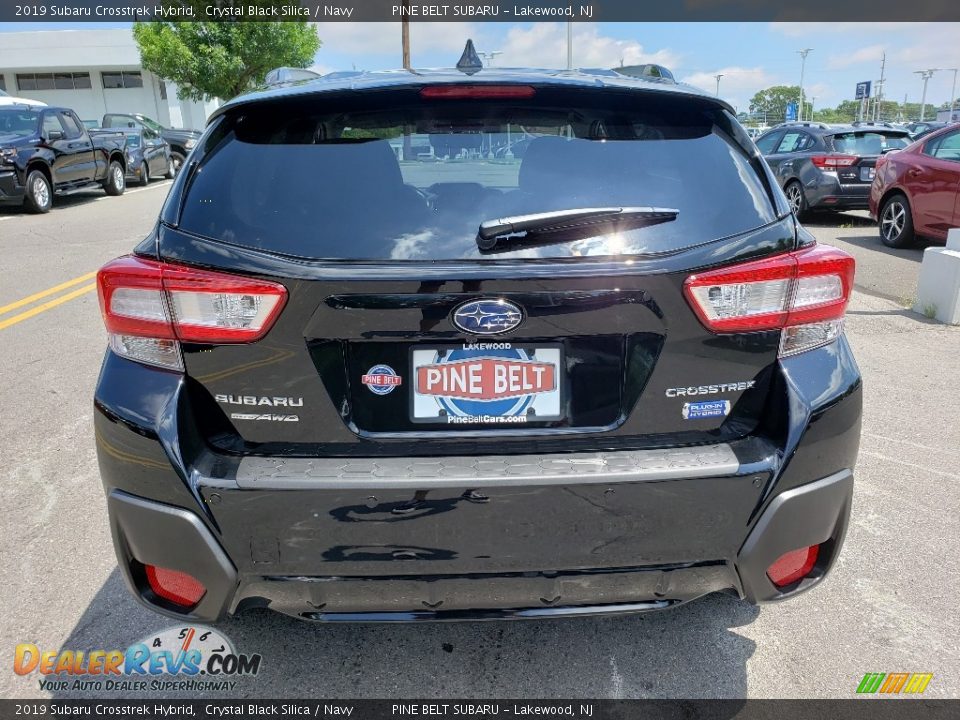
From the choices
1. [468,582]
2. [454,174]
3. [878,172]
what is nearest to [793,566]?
[468,582]

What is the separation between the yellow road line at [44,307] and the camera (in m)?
6.77

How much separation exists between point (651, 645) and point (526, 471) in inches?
40.4

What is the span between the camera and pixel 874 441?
4.16 metres

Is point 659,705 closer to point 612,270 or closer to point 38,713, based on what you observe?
point 612,270

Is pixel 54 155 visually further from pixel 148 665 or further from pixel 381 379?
pixel 381 379

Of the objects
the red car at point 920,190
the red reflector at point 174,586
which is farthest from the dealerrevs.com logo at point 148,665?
→ the red car at point 920,190

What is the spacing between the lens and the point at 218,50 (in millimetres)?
36906

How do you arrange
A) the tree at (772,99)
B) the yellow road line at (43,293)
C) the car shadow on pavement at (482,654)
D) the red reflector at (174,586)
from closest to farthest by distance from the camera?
the red reflector at (174,586) → the car shadow on pavement at (482,654) → the yellow road line at (43,293) → the tree at (772,99)

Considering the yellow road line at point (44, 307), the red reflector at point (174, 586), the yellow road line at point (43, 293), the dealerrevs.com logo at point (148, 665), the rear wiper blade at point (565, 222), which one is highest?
the rear wiper blade at point (565, 222)

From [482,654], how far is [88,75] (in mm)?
60415

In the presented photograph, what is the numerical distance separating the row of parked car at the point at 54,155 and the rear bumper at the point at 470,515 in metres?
12.0

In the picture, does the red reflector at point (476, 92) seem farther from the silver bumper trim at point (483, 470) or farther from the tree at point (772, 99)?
the tree at point (772, 99)

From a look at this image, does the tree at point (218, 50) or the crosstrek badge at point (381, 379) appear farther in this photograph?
the tree at point (218, 50)

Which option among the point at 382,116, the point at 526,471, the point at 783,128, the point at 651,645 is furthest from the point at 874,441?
the point at 783,128
